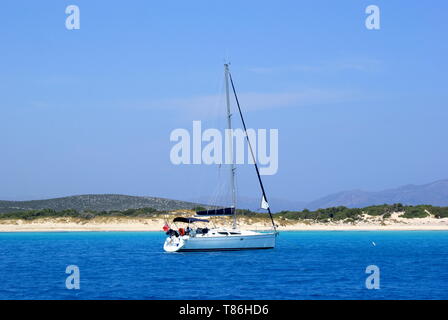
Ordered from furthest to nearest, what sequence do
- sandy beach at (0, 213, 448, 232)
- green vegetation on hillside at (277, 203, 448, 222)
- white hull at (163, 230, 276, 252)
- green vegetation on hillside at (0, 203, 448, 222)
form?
green vegetation on hillside at (0, 203, 448, 222), green vegetation on hillside at (277, 203, 448, 222), sandy beach at (0, 213, 448, 232), white hull at (163, 230, 276, 252)

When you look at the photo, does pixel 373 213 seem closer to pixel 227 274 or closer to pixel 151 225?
pixel 151 225

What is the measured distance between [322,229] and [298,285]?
300 ft

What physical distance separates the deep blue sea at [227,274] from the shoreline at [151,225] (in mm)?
60418

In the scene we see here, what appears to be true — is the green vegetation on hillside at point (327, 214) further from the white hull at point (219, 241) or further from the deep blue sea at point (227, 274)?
the white hull at point (219, 241)

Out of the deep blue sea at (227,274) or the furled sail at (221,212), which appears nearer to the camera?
the deep blue sea at (227,274)

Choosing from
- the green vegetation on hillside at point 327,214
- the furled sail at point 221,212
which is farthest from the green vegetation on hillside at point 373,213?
the furled sail at point 221,212

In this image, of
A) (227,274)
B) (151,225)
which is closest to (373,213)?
(151,225)

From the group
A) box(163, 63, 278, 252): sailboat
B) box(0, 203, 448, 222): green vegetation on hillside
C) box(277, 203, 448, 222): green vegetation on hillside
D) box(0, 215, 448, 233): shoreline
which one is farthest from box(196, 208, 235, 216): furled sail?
box(277, 203, 448, 222): green vegetation on hillside

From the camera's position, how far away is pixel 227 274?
148 ft

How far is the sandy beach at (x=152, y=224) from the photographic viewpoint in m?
128

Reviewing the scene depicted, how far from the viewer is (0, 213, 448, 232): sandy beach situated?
419ft

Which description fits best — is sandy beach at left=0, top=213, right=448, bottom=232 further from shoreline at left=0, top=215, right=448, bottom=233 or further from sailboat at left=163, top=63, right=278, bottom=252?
sailboat at left=163, top=63, right=278, bottom=252

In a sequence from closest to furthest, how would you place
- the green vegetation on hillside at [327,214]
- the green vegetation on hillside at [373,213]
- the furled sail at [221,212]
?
the furled sail at [221,212], the green vegetation on hillside at [373,213], the green vegetation on hillside at [327,214]
